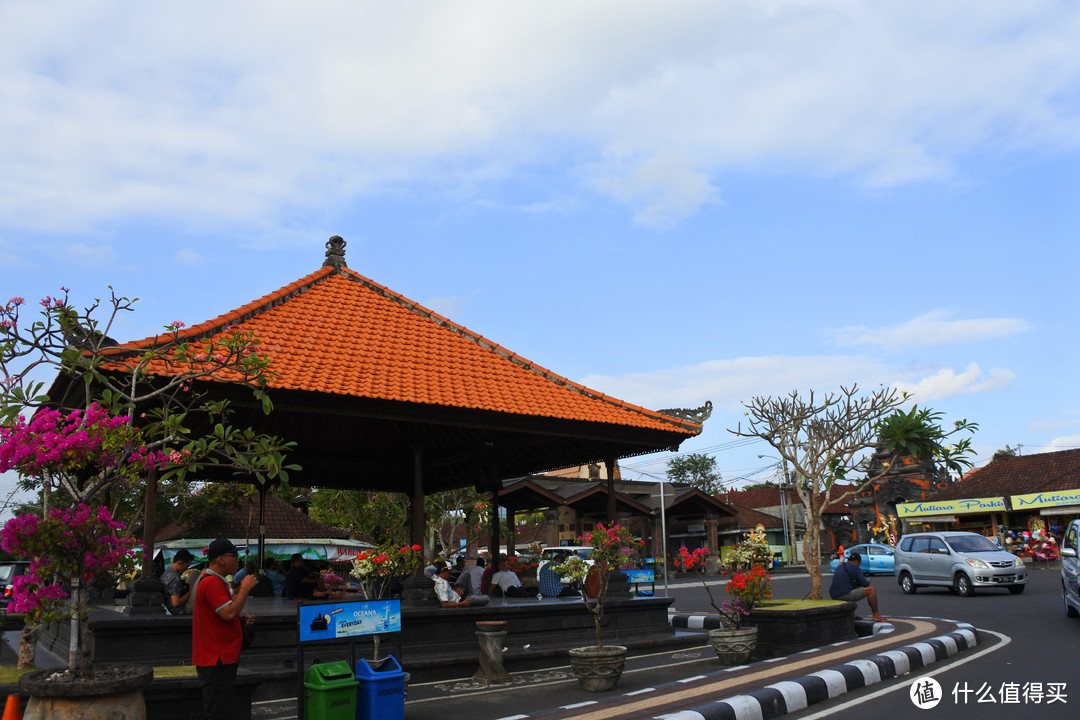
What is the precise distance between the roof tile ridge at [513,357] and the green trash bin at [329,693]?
6870mm

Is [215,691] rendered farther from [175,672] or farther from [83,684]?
[175,672]

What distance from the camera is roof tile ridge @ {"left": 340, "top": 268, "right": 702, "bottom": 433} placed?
12430 mm

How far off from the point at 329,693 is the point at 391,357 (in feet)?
18.9

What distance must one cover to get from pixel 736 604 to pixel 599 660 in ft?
8.94

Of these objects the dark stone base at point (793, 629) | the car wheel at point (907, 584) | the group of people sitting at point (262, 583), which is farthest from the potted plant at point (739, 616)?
the car wheel at point (907, 584)

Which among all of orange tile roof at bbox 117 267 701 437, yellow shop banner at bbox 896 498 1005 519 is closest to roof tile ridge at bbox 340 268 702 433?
orange tile roof at bbox 117 267 701 437

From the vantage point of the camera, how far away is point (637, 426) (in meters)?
11.8

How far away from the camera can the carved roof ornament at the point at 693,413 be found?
41.2ft

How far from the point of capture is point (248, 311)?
10.8 meters

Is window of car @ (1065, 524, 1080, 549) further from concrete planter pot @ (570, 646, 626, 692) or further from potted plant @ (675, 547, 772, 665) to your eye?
concrete planter pot @ (570, 646, 626, 692)

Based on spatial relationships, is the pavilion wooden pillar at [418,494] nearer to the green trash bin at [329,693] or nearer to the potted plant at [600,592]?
the potted plant at [600,592]

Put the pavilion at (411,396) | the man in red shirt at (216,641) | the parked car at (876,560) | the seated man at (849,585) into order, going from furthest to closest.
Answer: the parked car at (876,560) → the seated man at (849,585) → the pavilion at (411,396) → the man in red shirt at (216,641)

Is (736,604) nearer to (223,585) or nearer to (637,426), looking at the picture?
(637,426)

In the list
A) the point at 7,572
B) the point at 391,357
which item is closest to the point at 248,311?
the point at 391,357
